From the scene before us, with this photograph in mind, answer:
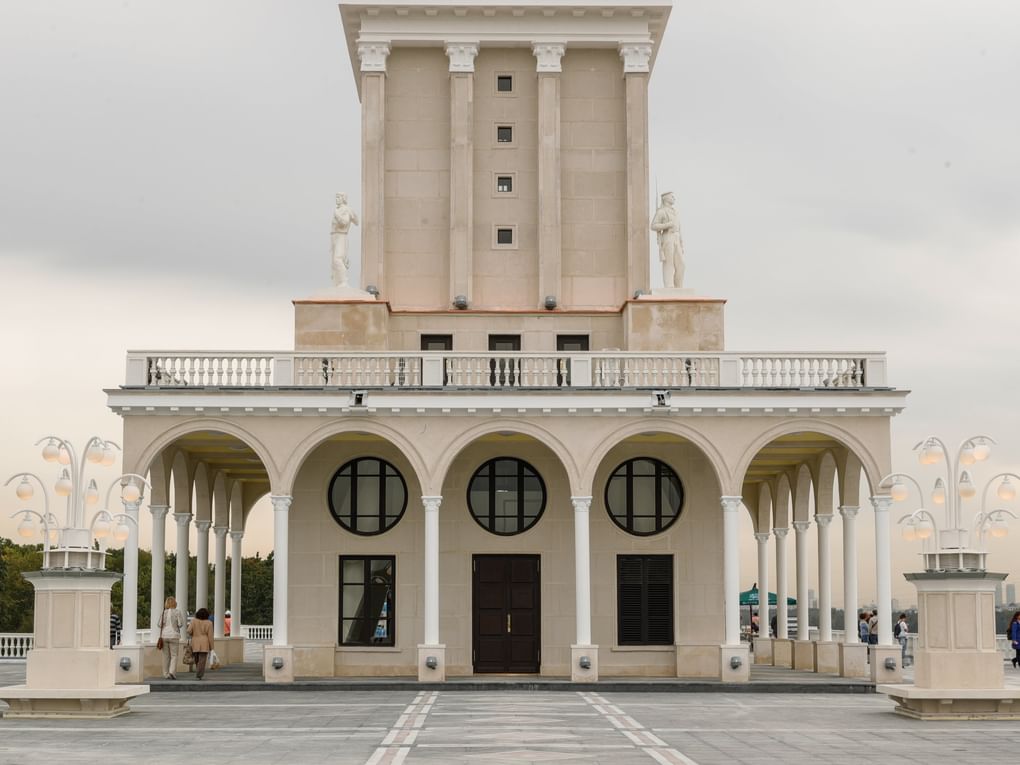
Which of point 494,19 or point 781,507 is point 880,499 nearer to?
point 781,507

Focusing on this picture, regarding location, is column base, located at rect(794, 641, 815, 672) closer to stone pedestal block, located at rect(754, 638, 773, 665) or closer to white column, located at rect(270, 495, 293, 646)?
stone pedestal block, located at rect(754, 638, 773, 665)

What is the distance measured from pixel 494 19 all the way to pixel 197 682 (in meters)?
17.8

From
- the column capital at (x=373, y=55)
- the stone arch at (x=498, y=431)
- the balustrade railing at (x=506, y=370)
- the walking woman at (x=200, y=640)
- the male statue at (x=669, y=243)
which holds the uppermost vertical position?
the column capital at (x=373, y=55)

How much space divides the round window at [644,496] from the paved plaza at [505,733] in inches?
259

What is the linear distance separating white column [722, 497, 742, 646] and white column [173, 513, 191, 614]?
1192cm

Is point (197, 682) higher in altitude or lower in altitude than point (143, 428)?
lower

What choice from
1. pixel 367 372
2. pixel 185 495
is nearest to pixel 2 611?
pixel 185 495

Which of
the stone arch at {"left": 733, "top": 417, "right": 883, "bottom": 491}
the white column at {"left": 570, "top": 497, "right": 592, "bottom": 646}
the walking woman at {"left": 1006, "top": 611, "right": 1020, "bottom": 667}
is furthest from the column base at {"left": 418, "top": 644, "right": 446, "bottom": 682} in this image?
the walking woman at {"left": 1006, "top": 611, "right": 1020, "bottom": 667}

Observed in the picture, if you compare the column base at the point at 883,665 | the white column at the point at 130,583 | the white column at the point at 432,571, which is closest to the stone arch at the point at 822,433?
the column base at the point at 883,665

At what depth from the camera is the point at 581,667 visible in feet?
97.9

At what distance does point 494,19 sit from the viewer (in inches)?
1454

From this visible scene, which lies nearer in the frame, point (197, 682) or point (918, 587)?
point (918, 587)

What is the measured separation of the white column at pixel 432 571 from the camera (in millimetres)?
29984

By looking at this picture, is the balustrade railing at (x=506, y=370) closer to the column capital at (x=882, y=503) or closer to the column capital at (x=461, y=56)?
the column capital at (x=882, y=503)
